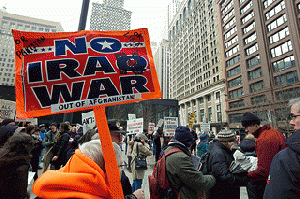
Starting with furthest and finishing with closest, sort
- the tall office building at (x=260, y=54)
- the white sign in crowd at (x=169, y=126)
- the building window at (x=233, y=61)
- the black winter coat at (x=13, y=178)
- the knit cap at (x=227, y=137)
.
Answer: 1. the building window at (x=233, y=61)
2. the tall office building at (x=260, y=54)
3. the white sign in crowd at (x=169, y=126)
4. the knit cap at (x=227, y=137)
5. the black winter coat at (x=13, y=178)

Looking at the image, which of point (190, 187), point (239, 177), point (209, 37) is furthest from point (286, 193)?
point (209, 37)

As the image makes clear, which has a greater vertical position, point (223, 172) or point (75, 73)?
point (75, 73)

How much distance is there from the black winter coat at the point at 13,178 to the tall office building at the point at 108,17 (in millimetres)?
143639

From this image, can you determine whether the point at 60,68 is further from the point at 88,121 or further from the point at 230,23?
the point at 230,23

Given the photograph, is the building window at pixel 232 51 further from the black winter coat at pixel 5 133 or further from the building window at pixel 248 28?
the black winter coat at pixel 5 133

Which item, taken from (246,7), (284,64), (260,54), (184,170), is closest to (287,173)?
(184,170)

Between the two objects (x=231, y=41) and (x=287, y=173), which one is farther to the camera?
(x=231, y=41)

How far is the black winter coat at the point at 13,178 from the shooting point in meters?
2.13

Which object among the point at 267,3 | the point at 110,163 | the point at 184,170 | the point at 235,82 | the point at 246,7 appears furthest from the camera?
the point at 235,82

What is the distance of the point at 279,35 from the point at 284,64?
695 cm

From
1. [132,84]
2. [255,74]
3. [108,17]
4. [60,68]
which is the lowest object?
[132,84]

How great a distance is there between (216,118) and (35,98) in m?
60.0

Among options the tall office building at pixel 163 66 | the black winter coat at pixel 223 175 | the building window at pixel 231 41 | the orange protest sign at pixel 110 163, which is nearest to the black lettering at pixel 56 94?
the orange protest sign at pixel 110 163

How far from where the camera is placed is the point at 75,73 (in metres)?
1.69
